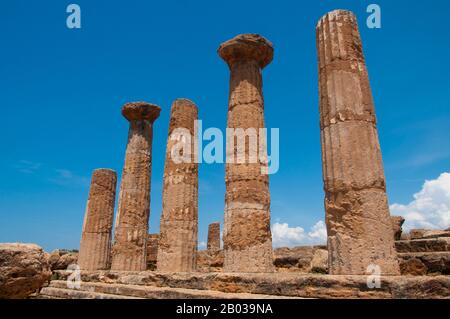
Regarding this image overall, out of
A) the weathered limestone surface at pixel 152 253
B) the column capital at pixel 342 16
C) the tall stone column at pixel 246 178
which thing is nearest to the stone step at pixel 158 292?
the tall stone column at pixel 246 178

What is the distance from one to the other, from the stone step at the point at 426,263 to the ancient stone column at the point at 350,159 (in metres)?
1.72

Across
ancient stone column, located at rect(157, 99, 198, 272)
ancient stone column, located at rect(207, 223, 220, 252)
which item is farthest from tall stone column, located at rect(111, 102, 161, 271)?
ancient stone column, located at rect(207, 223, 220, 252)

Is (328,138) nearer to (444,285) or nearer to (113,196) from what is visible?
(444,285)

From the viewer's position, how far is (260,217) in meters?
9.09

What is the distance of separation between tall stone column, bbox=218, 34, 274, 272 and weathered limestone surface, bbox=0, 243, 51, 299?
4.38m

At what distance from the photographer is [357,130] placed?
657cm

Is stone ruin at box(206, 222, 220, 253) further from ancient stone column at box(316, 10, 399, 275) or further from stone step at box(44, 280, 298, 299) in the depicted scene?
ancient stone column at box(316, 10, 399, 275)

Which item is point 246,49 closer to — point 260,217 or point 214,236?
point 260,217

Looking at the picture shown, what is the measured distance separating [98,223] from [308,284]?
41.2 ft

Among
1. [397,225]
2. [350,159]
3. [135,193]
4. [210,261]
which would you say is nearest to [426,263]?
[350,159]
